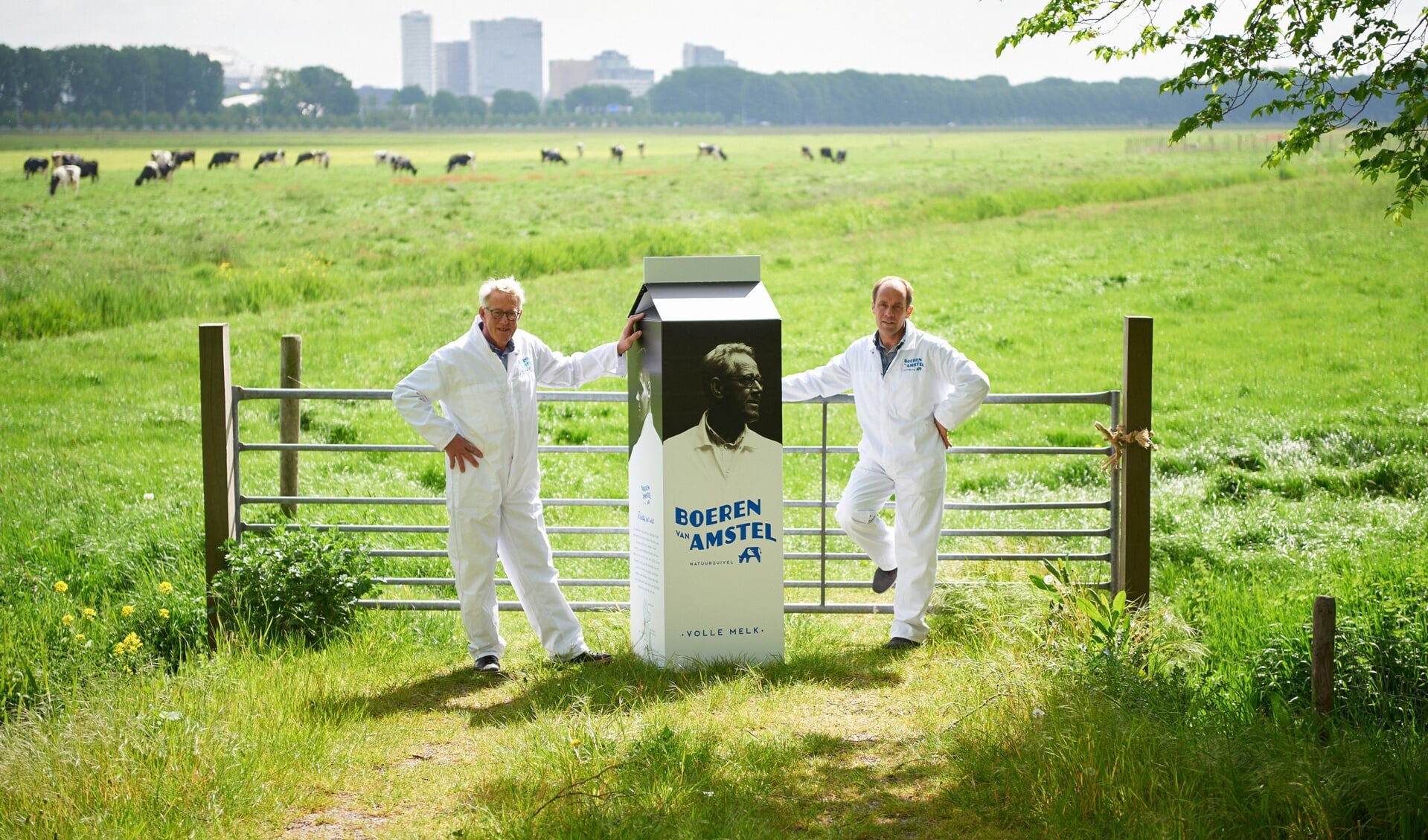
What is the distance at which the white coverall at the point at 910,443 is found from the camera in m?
6.57

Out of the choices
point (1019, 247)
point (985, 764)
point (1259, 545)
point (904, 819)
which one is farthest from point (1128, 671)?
point (1019, 247)


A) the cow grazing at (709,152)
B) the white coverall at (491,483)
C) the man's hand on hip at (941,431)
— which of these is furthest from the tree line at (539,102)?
the man's hand on hip at (941,431)

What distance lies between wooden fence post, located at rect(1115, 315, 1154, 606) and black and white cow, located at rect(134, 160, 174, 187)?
1861 inches

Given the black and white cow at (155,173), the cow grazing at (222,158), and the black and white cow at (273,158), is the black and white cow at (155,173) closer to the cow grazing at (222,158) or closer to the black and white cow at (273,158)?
the cow grazing at (222,158)

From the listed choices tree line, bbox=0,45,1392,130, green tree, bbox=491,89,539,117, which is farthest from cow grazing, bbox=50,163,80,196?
green tree, bbox=491,89,539,117

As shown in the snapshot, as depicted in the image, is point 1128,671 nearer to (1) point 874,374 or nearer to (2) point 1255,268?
(1) point 874,374

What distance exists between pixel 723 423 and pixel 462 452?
4.52ft

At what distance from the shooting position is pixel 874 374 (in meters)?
6.70

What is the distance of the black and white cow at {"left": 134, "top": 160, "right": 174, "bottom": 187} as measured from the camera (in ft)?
156

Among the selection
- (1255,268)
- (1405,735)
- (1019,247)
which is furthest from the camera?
(1019,247)

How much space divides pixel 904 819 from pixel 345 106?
11411 centimetres

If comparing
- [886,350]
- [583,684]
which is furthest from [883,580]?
[583,684]

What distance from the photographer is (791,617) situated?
24.4 ft

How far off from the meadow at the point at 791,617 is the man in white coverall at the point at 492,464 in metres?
0.31
